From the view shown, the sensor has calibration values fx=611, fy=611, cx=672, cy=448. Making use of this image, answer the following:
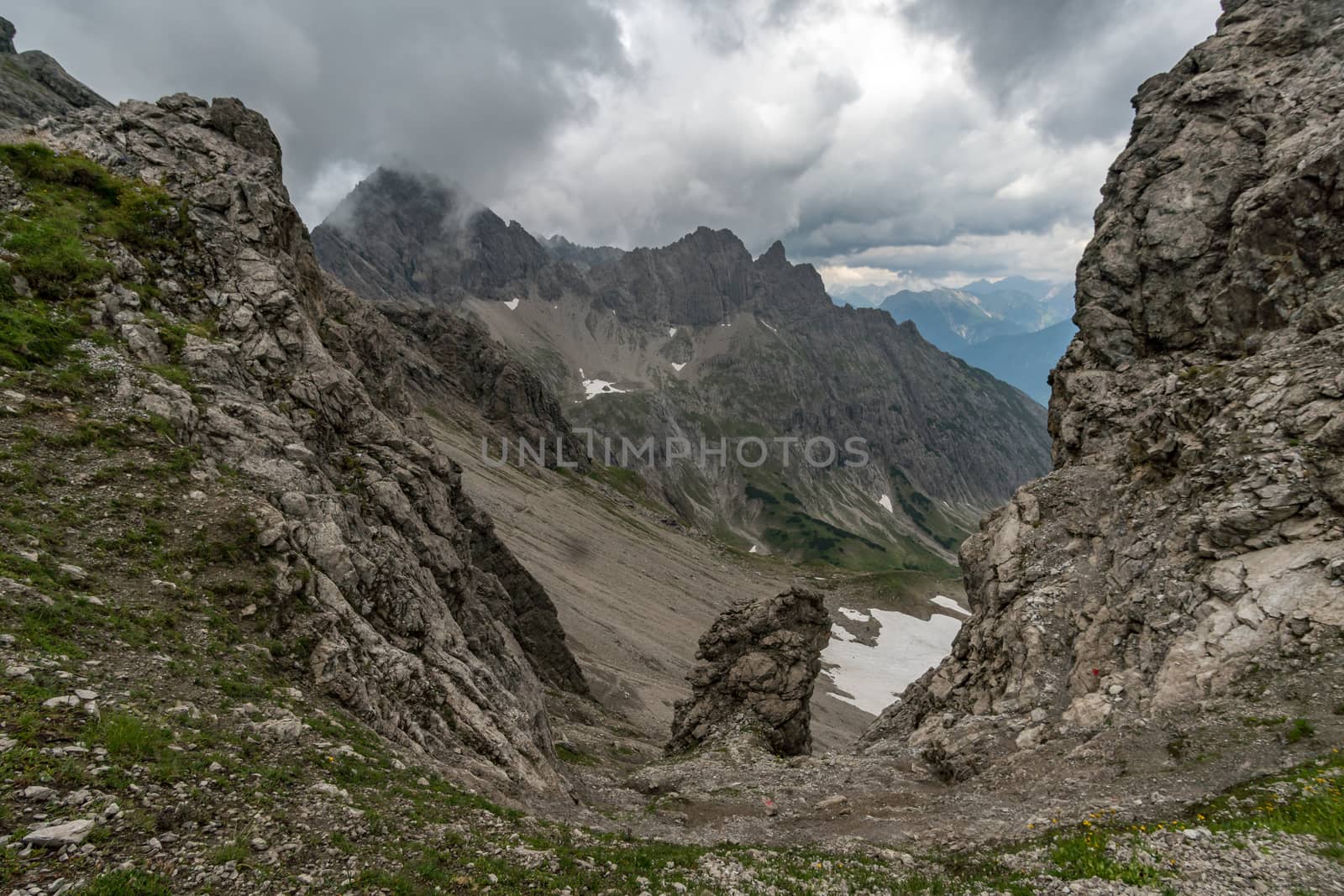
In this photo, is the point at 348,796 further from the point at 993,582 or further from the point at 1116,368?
the point at 1116,368

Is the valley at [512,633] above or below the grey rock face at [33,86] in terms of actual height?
below

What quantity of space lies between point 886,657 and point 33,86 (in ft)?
→ 683

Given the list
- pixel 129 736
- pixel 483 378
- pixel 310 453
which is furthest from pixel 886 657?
pixel 483 378

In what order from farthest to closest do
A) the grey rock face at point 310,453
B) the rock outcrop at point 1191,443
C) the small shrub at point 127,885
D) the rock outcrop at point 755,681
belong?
the rock outcrop at point 755,681 → the rock outcrop at point 1191,443 → the grey rock face at point 310,453 → the small shrub at point 127,885

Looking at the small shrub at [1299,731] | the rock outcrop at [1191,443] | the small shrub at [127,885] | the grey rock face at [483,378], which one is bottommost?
the small shrub at [127,885]

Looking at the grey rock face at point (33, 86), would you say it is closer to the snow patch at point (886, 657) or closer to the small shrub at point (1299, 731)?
the small shrub at point (1299, 731)

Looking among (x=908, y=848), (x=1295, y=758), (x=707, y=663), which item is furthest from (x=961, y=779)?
(x=707, y=663)

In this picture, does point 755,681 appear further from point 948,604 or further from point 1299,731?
point 948,604

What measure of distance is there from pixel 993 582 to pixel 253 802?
34.3 meters

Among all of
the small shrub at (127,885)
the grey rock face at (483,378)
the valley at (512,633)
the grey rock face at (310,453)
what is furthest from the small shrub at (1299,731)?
the grey rock face at (483,378)

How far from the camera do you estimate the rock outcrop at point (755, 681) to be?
40.3m

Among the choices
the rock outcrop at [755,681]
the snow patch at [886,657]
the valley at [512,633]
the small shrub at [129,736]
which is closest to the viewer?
the small shrub at [129,736]

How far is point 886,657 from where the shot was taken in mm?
115500

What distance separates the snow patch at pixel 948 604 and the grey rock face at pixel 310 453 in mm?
124658
